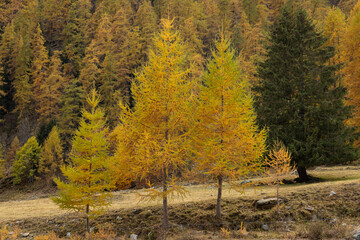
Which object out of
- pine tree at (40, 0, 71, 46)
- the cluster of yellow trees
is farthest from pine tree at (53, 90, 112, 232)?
pine tree at (40, 0, 71, 46)

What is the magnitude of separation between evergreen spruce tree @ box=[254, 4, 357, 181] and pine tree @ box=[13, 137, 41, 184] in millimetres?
34689

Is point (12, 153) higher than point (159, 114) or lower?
lower

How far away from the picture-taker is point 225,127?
38.5 ft

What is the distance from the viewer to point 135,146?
39.9 ft

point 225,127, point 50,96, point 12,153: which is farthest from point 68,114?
point 225,127

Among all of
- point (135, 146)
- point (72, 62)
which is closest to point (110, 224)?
point (135, 146)

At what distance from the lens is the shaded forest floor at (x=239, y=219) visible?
1066cm

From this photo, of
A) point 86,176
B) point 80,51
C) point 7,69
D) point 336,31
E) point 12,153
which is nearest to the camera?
point 86,176

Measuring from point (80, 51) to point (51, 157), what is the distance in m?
27.3

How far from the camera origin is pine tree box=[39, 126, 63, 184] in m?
36.0

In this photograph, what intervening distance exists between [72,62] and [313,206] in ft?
177

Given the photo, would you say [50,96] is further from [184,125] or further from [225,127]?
[225,127]

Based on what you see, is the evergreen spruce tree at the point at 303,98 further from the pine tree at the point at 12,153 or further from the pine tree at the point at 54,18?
A: the pine tree at the point at 54,18

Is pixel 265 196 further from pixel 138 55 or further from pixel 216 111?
pixel 138 55
